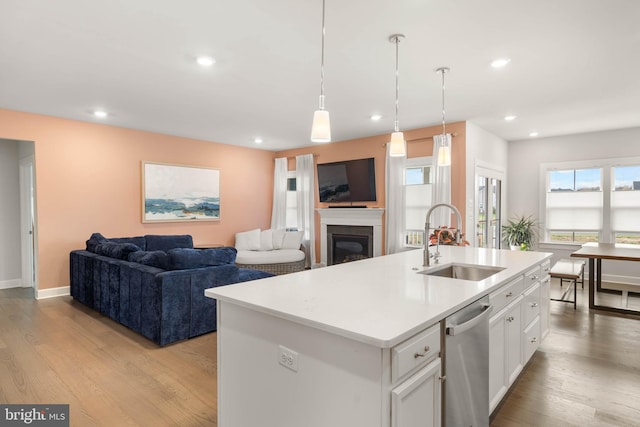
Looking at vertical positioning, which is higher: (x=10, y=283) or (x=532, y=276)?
(x=532, y=276)

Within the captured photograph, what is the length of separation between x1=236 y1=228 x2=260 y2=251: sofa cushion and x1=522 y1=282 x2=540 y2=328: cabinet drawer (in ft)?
17.0

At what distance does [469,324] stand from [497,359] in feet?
2.41

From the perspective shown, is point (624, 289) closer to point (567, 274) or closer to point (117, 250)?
point (567, 274)

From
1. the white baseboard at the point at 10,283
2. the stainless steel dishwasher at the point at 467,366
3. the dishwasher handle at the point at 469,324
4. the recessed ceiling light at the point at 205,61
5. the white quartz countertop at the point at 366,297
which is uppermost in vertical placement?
the recessed ceiling light at the point at 205,61

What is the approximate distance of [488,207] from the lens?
6238mm

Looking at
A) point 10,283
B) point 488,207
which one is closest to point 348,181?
point 488,207

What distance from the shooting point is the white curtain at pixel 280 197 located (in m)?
7.80

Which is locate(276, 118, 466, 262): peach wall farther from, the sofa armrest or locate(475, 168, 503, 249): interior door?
the sofa armrest

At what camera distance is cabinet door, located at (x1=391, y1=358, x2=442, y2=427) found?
47.4 inches

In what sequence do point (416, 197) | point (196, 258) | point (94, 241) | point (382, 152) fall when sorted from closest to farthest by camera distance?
point (196, 258) < point (94, 241) < point (416, 197) < point (382, 152)

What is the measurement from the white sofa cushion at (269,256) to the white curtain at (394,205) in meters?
1.83

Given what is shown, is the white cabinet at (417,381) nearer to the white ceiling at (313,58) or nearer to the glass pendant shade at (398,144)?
the glass pendant shade at (398,144)

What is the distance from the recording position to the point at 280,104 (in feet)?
14.7

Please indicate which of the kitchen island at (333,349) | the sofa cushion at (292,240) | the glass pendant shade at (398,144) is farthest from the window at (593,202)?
the kitchen island at (333,349)
